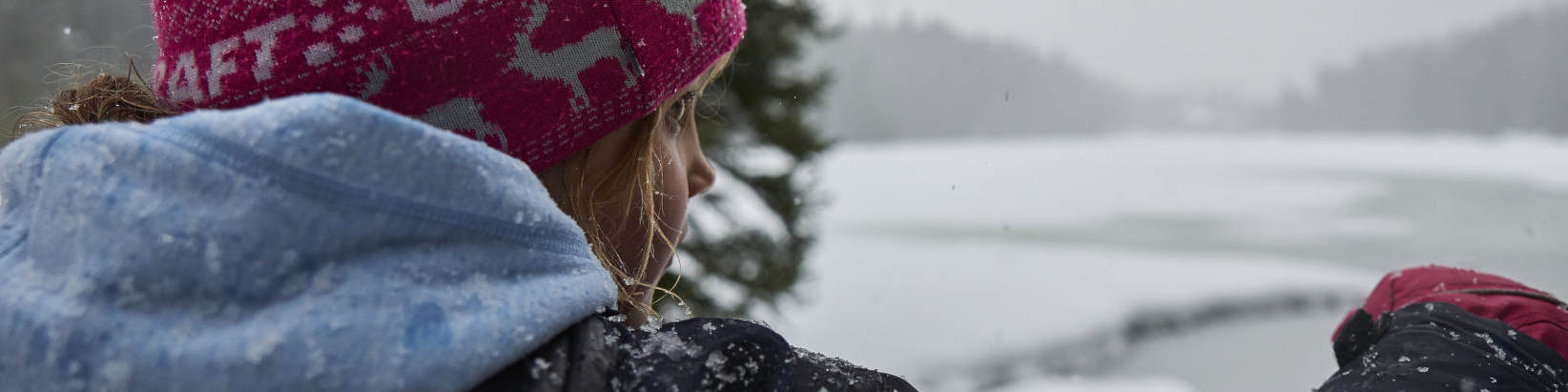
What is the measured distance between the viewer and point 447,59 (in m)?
0.79

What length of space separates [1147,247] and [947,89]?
6.17 feet

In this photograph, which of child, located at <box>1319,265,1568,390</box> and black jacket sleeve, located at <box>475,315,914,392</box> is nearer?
black jacket sleeve, located at <box>475,315,914,392</box>

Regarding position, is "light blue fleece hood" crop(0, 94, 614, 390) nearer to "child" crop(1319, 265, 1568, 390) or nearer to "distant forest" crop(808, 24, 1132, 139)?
"child" crop(1319, 265, 1568, 390)

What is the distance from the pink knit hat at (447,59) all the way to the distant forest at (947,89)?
4.27ft

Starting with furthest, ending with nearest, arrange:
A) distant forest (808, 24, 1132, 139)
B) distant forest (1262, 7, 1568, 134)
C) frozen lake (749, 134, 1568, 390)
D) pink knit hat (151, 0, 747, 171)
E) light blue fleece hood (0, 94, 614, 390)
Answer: distant forest (808, 24, 1132, 139) → frozen lake (749, 134, 1568, 390) → distant forest (1262, 7, 1568, 134) → pink knit hat (151, 0, 747, 171) → light blue fleece hood (0, 94, 614, 390)

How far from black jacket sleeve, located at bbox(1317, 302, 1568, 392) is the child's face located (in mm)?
816

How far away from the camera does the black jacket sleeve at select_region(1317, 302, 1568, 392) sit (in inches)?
34.8

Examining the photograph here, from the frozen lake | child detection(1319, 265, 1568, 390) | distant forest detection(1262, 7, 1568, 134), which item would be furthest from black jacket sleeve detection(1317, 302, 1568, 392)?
distant forest detection(1262, 7, 1568, 134)

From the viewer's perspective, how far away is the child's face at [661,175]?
95cm

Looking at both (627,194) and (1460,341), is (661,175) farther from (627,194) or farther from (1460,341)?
(1460,341)

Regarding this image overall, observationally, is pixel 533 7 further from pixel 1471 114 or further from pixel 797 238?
pixel 797 238

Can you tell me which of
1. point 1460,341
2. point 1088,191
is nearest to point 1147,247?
point 1088,191

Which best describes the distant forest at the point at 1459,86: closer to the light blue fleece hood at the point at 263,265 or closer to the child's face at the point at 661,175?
the child's face at the point at 661,175

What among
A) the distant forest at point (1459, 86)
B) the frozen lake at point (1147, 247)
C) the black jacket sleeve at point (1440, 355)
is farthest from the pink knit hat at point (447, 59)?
the distant forest at point (1459, 86)
